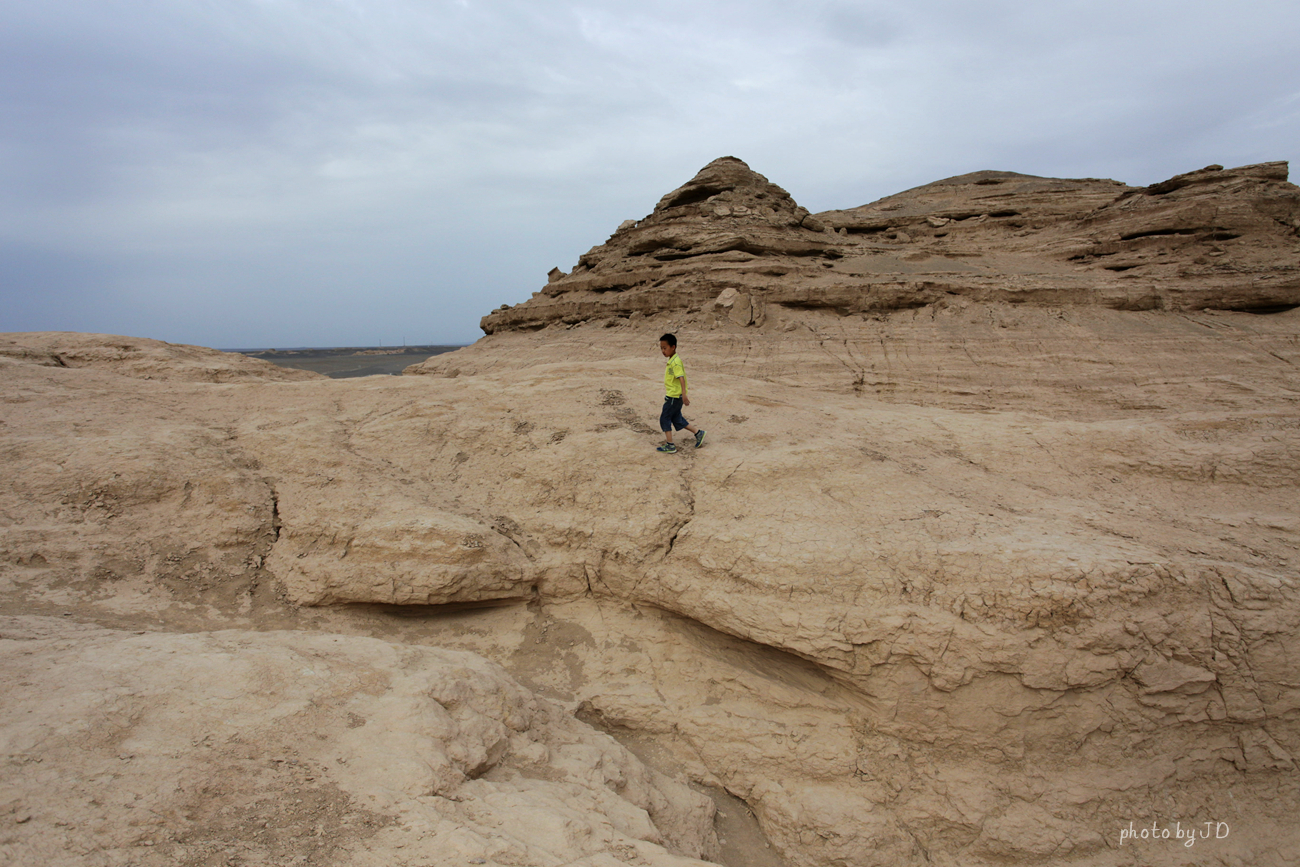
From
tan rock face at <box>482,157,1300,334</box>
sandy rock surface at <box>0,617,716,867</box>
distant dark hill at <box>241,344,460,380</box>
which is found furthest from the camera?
distant dark hill at <box>241,344,460,380</box>

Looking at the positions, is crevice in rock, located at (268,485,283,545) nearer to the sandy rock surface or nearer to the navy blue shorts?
the sandy rock surface

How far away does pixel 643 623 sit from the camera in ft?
16.3

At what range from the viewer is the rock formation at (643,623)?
250cm

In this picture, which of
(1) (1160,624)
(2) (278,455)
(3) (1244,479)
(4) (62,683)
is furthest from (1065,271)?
(4) (62,683)

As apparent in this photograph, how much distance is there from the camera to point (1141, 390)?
22.7 feet

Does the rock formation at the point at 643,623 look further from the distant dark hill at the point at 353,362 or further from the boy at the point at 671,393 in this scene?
the distant dark hill at the point at 353,362

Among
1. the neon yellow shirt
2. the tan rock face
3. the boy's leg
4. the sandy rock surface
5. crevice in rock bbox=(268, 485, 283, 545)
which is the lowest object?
the sandy rock surface

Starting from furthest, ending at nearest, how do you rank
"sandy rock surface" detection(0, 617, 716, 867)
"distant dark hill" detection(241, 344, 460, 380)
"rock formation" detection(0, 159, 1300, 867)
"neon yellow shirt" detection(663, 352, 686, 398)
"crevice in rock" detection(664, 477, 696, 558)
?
"distant dark hill" detection(241, 344, 460, 380), "neon yellow shirt" detection(663, 352, 686, 398), "crevice in rock" detection(664, 477, 696, 558), "rock formation" detection(0, 159, 1300, 867), "sandy rock surface" detection(0, 617, 716, 867)

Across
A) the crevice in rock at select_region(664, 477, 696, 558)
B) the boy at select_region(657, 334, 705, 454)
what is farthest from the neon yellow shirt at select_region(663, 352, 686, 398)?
the crevice in rock at select_region(664, 477, 696, 558)

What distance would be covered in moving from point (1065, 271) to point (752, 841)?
32.0ft

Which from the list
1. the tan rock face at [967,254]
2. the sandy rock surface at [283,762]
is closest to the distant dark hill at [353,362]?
the tan rock face at [967,254]

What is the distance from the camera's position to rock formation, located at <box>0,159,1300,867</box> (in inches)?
98.3

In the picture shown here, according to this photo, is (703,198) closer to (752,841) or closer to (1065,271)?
(1065,271)

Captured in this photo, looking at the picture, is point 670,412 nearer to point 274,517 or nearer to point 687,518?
point 687,518
